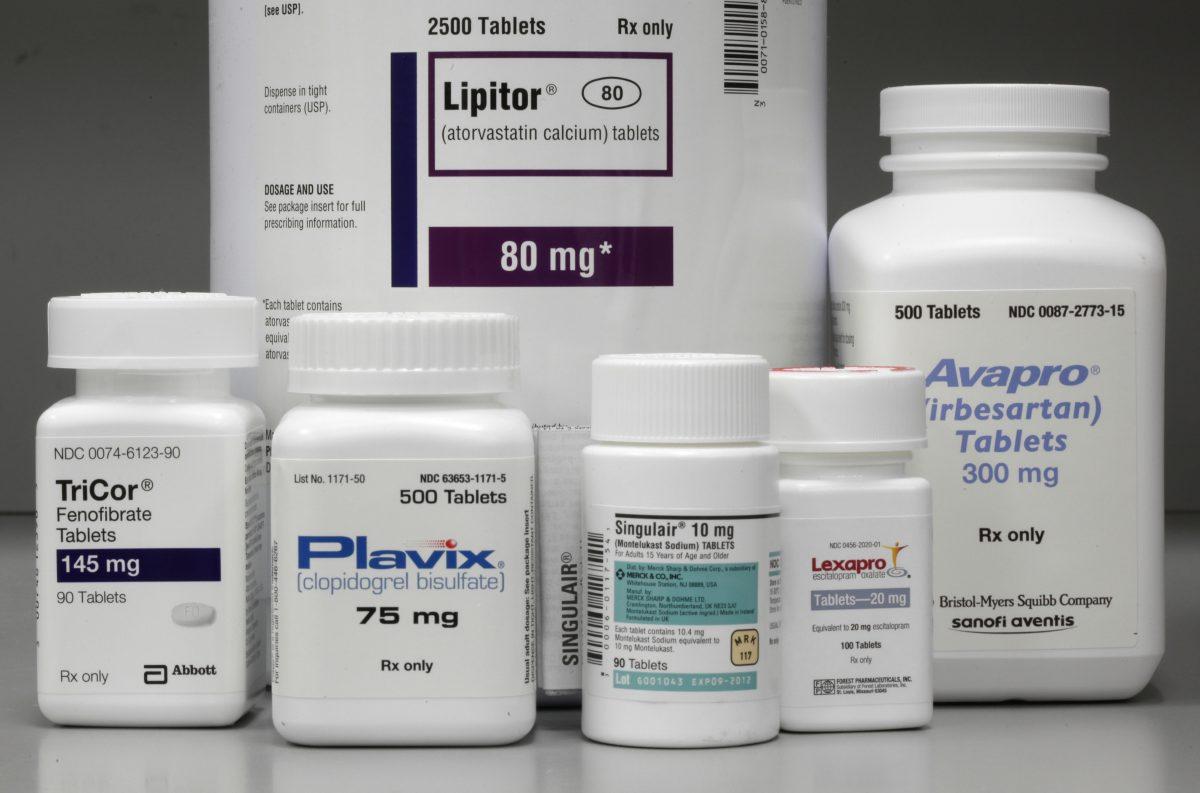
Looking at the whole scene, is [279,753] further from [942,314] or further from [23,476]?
[23,476]

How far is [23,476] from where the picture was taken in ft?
6.32

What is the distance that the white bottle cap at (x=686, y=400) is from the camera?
→ 87cm

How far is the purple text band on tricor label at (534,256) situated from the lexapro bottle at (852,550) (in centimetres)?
13

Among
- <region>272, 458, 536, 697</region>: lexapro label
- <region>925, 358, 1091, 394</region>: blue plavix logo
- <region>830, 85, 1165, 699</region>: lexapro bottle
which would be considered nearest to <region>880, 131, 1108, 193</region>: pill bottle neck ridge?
<region>830, 85, 1165, 699</region>: lexapro bottle

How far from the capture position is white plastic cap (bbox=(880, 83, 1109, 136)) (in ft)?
3.38

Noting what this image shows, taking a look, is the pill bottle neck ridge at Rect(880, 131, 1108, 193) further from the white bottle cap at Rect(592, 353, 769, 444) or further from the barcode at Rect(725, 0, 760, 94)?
the white bottle cap at Rect(592, 353, 769, 444)

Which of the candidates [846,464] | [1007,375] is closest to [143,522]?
[846,464]

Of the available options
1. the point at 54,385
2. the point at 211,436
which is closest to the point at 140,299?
the point at 211,436

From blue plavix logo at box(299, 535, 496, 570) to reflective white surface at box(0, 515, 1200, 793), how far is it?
10cm

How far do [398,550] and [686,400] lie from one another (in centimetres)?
16

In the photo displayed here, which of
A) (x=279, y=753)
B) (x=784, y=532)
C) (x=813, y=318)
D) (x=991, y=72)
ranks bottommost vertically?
(x=279, y=753)

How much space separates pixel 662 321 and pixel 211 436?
0.27 metres

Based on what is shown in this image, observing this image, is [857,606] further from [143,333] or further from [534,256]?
[143,333]

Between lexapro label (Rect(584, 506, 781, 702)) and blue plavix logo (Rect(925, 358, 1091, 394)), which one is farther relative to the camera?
blue plavix logo (Rect(925, 358, 1091, 394))
